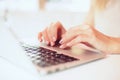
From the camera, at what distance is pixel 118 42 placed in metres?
0.62

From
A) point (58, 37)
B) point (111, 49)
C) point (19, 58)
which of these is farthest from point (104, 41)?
point (19, 58)

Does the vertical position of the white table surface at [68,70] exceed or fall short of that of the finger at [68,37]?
it falls short

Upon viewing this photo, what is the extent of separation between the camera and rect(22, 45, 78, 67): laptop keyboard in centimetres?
49

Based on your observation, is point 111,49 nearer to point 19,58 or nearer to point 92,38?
point 92,38

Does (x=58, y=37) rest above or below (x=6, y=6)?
below

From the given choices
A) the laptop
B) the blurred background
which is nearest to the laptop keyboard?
the laptop

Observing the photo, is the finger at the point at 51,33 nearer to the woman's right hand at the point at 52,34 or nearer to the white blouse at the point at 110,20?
the woman's right hand at the point at 52,34

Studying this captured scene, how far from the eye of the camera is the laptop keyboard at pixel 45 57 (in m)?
0.49

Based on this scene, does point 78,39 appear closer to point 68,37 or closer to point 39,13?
point 68,37

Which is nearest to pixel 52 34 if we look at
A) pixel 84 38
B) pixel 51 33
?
pixel 51 33

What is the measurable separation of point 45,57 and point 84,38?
150mm

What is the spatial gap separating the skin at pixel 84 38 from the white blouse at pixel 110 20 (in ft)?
0.06

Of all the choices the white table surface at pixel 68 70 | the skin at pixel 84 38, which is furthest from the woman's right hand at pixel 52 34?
the white table surface at pixel 68 70

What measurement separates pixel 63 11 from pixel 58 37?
109mm
